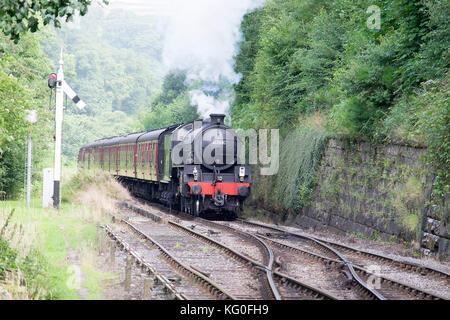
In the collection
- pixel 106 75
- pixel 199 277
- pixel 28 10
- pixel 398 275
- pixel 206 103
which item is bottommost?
pixel 398 275

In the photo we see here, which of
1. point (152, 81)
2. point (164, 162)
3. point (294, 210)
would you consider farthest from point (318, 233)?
point (152, 81)

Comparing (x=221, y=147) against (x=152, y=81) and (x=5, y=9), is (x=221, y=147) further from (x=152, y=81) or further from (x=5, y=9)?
(x=152, y=81)

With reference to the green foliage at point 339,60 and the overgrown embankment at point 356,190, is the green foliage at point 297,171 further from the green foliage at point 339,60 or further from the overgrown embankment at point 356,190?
the green foliage at point 339,60

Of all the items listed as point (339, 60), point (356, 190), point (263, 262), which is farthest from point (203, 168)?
point (263, 262)

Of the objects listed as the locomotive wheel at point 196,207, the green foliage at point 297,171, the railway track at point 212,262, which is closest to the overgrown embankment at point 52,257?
the railway track at point 212,262

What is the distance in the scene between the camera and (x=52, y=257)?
34.0ft

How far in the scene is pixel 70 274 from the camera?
8852 mm

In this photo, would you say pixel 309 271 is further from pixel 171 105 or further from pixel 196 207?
pixel 171 105

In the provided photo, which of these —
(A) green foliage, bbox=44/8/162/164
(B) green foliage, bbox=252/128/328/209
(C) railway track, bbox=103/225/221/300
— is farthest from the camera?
(A) green foliage, bbox=44/8/162/164

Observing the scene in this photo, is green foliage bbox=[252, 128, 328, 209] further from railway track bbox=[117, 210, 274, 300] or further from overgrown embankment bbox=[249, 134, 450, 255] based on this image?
railway track bbox=[117, 210, 274, 300]

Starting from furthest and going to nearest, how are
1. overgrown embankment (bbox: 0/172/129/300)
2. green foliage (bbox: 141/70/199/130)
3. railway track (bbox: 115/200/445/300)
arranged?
green foliage (bbox: 141/70/199/130) < railway track (bbox: 115/200/445/300) < overgrown embankment (bbox: 0/172/129/300)

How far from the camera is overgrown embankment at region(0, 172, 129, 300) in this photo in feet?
25.4

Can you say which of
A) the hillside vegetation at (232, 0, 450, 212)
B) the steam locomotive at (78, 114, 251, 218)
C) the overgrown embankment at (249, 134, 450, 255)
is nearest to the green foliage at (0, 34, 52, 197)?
the steam locomotive at (78, 114, 251, 218)

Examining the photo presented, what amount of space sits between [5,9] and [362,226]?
1173 centimetres
